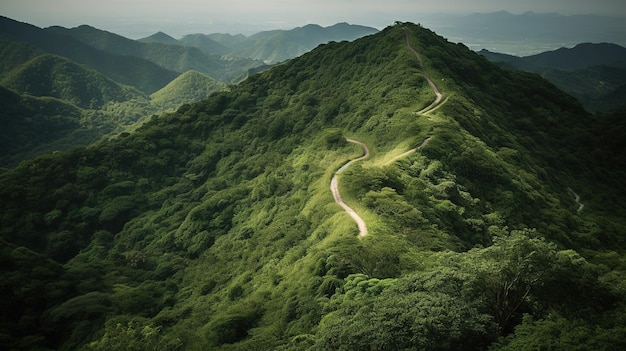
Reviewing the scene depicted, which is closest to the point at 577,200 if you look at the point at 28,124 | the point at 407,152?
the point at 407,152

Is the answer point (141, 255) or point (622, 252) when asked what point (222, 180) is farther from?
point (622, 252)

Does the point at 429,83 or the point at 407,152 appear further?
the point at 429,83

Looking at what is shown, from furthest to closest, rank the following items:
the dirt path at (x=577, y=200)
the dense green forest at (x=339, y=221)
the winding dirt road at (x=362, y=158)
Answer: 1. the dirt path at (x=577, y=200)
2. the winding dirt road at (x=362, y=158)
3. the dense green forest at (x=339, y=221)

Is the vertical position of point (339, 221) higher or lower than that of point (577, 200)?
higher

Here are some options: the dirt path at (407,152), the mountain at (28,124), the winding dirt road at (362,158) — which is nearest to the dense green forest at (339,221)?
the dirt path at (407,152)

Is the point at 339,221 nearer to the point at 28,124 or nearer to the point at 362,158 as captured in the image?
the point at 362,158

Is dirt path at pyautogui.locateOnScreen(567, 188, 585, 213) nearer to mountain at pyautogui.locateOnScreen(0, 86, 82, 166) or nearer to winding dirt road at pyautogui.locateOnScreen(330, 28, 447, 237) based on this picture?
winding dirt road at pyautogui.locateOnScreen(330, 28, 447, 237)

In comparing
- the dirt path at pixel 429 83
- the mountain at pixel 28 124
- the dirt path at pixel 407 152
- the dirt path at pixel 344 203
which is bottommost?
Answer: the mountain at pixel 28 124

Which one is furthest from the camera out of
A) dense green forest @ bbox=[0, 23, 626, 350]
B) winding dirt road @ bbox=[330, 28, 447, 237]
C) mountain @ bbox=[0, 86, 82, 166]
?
mountain @ bbox=[0, 86, 82, 166]

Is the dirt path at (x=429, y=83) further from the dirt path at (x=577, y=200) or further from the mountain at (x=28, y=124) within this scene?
the mountain at (x=28, y=124)

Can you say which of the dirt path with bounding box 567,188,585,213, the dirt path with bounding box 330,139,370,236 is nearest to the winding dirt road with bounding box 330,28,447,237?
the dirt path with bounding box 330,139,370,236
